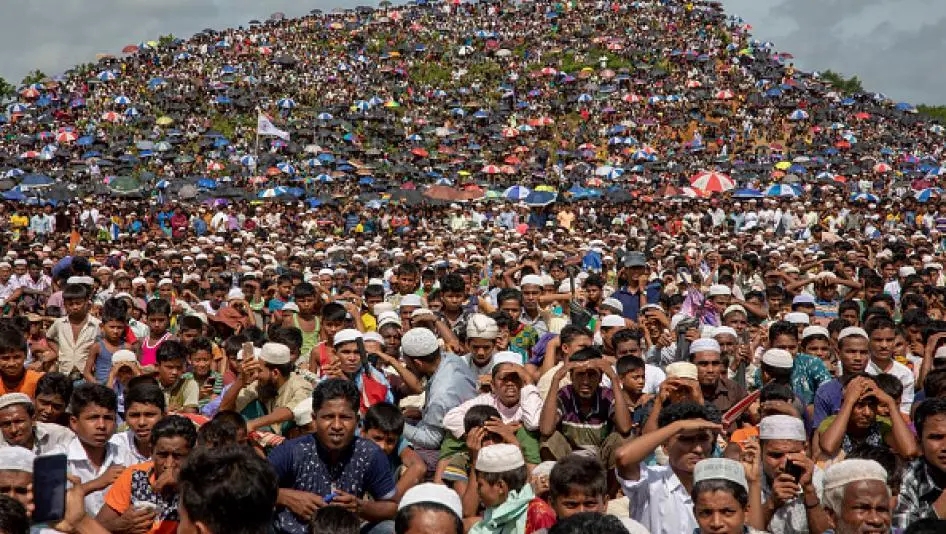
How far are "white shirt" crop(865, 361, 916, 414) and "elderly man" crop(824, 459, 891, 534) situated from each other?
99.9 inches

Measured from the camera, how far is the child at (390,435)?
4.97 metres

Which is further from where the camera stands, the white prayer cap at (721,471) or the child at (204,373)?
the child at (204,373)

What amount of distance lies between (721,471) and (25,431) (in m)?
3.33

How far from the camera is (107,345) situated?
7727 millimetres

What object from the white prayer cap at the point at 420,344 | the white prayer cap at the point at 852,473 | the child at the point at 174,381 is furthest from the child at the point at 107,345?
the white prayer cap at the point at 852,473

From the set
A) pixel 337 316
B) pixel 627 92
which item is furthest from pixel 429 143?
pixel 337 316

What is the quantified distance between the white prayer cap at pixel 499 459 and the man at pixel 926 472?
160cm

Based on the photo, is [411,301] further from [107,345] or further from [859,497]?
[859,497]

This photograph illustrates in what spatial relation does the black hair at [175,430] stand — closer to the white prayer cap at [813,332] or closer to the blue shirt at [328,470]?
the blue shirt at [328,470]

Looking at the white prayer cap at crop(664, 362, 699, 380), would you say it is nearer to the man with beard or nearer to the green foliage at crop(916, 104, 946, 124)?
the man with beard

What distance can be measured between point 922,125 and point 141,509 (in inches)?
1885

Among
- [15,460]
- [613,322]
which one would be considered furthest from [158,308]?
[15,460]

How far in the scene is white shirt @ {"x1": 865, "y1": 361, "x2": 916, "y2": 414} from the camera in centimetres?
608

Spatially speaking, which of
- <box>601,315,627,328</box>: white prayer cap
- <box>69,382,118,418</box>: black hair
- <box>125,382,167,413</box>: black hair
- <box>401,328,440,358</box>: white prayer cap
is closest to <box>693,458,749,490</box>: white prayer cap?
<box>401,328,440,358</box>: white prayer cap
